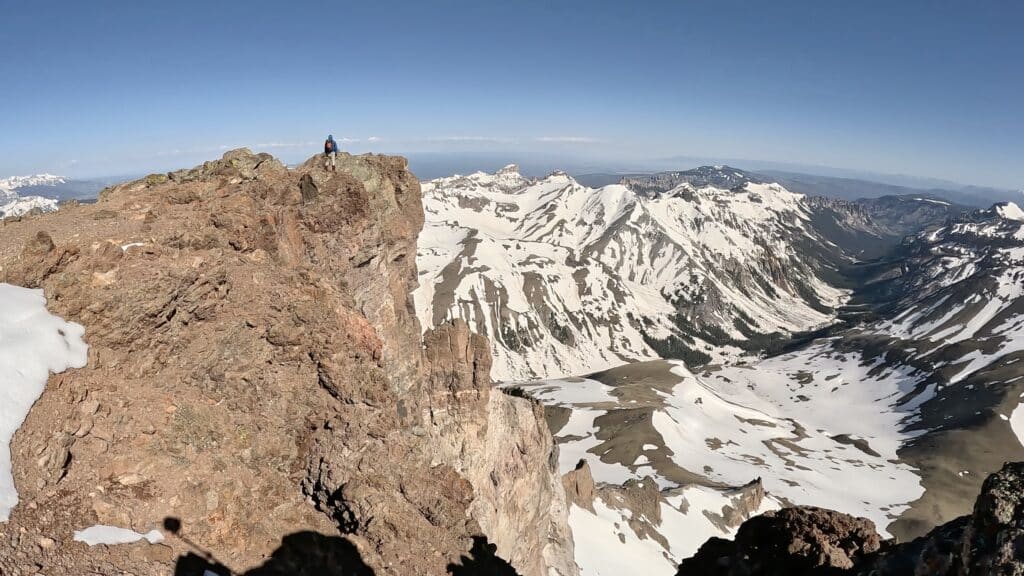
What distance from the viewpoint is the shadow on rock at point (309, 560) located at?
58.3ft

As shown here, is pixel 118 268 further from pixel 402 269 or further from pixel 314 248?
pixel 402 269

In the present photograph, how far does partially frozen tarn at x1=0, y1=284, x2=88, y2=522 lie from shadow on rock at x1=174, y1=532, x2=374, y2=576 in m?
6.78

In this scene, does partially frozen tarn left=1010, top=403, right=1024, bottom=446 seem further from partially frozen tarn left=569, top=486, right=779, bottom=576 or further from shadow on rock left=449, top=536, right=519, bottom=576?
shadow on rock left=449, top=536, right=519, bottom=576

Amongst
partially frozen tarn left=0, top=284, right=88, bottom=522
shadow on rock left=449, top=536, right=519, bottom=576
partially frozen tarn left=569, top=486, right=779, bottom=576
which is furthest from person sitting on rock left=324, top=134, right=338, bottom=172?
partially frozen tarn left=569, top=486, right=779, bottom=576

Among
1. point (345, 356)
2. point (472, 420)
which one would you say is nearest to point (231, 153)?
point (345, 356)

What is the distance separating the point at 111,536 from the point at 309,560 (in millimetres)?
6941

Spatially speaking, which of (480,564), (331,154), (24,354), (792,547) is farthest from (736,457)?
(24,354)

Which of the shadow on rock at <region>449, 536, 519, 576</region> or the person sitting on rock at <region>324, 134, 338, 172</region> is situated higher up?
the person sitting on rock at <region>324, 134, 338, 172</region>

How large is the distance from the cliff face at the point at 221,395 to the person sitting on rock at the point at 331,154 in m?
1.44

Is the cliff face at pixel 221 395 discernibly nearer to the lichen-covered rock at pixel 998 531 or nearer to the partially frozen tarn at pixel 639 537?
the lichen-covered rock at pixel 998 531

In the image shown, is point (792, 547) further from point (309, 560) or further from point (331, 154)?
point (331, 154)

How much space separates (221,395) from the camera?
20.7 m

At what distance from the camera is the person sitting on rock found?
32.8 m

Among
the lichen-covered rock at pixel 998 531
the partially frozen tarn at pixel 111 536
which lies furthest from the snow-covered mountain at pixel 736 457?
the lichen-covered rock at pixel 998 531
